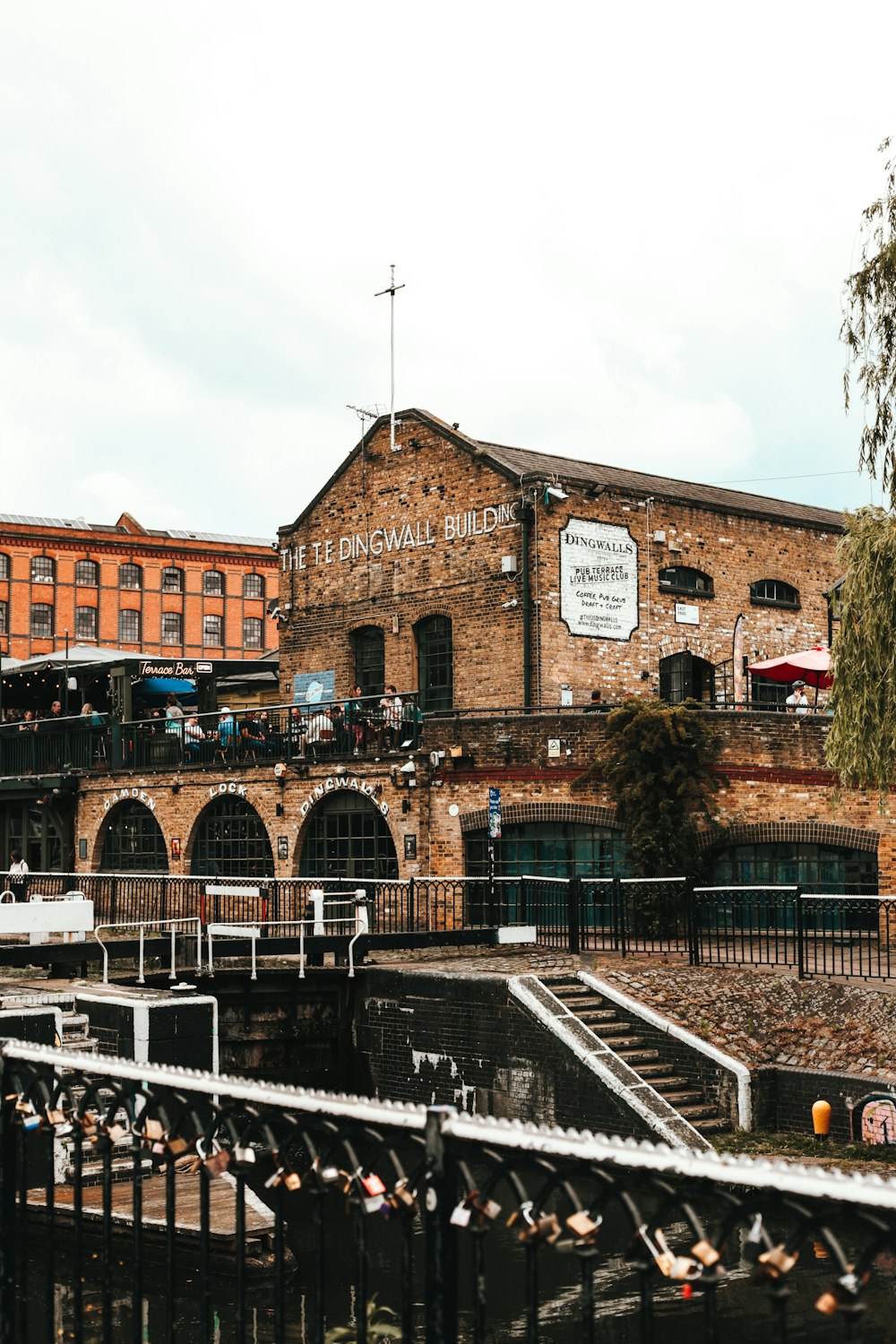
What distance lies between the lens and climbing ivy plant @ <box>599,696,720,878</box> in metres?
22.6

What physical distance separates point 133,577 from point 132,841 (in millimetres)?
30482

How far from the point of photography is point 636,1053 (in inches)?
648

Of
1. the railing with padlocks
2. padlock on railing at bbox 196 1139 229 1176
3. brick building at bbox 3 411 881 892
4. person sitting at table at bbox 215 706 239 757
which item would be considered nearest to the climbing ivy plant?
brick building at bbox 3 411 881 892

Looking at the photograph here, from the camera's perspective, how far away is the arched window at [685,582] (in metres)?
29.2

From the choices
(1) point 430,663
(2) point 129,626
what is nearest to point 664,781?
(1) point 430,663

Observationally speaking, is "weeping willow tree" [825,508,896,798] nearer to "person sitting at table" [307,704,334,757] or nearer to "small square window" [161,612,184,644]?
"person sitting at table" [307,704,334,757]

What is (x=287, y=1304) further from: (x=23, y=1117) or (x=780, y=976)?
(x=780, y=976)

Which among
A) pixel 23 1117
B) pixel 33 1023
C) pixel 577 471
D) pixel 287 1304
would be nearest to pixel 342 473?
Answer: pixel 577 471

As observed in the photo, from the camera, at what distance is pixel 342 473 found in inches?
1272

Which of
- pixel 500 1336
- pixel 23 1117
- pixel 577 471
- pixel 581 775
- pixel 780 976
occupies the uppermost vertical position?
pixel 577 471

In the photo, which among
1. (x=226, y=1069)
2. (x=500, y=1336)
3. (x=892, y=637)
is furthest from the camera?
(x=226, y=1069)

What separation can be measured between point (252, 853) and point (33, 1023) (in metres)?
16.6

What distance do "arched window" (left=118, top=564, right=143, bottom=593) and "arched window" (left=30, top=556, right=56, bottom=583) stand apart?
2921mm

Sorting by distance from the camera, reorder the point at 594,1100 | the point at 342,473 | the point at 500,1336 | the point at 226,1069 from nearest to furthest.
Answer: the point at 500,1336 → the point at 594,1100 → the point at 226,1069 → the point at 342,473
